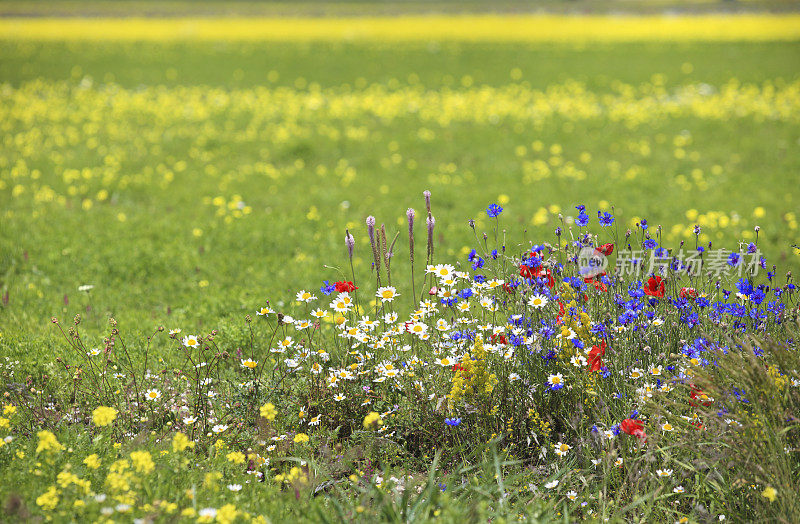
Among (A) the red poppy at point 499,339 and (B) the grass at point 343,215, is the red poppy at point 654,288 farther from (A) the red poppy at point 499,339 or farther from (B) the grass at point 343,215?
(A) the red poppy at point 499,339

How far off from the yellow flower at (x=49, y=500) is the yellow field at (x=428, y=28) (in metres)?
24.8

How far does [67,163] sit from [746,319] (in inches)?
367

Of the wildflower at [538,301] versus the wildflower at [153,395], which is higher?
the wildflower at [538,301]

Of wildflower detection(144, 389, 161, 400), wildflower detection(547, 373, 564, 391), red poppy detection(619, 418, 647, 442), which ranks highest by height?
wildflower detection(547, 373, 564, 391)

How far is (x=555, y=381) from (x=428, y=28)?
2975 centimetres

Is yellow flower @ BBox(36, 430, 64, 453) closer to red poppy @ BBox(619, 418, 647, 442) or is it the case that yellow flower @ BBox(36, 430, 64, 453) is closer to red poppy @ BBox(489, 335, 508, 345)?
red poppy @ BBox(489, 335, 508, 345)

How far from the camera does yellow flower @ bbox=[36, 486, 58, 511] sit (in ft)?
7.47

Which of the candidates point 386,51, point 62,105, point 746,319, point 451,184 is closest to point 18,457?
point 746,319

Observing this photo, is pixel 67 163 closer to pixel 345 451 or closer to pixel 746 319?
pixel 345 451

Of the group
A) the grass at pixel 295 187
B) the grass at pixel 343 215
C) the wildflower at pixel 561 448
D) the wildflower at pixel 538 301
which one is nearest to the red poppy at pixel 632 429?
the grass at pixel 343 215

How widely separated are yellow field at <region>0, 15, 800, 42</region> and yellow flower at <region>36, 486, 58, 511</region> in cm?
2480

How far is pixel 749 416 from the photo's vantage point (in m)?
2.90

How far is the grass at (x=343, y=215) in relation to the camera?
2881 millimetres

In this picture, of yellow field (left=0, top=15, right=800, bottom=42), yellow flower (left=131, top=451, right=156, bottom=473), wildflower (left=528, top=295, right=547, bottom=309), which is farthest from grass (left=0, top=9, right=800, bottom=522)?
yellow field (left=0, top=15, right=800, bottom=42)
